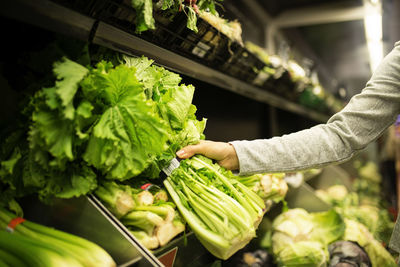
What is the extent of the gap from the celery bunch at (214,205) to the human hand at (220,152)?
4 cm

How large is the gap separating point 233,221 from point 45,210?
80cm

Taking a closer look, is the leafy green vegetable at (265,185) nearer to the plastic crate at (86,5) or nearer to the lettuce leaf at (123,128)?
the lettuce leaf at (123,128)

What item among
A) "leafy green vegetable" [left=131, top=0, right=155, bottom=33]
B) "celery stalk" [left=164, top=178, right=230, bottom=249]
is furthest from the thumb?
"leafy green vegetable" [left=131, top=0, right=155, bottom=33]

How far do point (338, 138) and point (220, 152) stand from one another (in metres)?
0.61

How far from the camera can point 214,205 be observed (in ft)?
3.72

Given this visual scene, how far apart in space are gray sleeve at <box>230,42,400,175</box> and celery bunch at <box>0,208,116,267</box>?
2.41 ft

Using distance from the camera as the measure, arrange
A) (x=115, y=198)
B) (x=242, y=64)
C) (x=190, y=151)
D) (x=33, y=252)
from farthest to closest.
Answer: (x=242, y=64)
(x=190, y=151)
(x=115, y=198)
(x=33, y=252)

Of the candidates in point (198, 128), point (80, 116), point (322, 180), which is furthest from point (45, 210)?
point (322, 180)

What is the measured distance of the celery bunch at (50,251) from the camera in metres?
0.92

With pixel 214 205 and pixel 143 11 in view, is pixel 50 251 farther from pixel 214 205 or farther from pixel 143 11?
pixel 143 11

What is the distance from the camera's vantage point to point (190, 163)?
4.11ft

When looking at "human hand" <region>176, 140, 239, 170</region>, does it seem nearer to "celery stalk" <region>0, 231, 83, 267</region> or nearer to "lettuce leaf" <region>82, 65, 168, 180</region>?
"lettuce leaf" <region>82, 65, 168, 180</region>

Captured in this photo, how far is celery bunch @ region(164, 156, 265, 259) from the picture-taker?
1.08 m

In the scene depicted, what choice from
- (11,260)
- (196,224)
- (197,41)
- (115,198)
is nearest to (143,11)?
(197,41)
